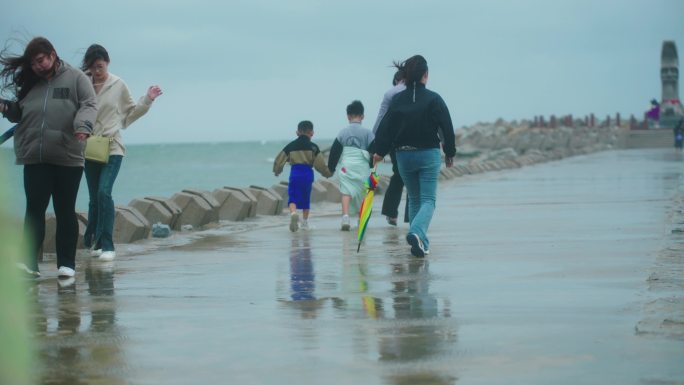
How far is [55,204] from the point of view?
9.95 m

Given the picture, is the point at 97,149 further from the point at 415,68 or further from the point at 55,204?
the point at 415,68

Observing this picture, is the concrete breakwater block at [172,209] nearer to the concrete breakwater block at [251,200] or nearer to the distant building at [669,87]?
the concrete breakwater block at [251,200]

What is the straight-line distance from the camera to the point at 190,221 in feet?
52.6

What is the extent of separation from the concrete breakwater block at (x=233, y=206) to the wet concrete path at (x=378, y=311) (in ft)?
11.9

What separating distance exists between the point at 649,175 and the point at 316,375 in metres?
24.7

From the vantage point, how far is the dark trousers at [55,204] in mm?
9680

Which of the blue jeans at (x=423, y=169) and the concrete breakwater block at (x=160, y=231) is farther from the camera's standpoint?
the concrete breakwater block at (x=160, y=231)

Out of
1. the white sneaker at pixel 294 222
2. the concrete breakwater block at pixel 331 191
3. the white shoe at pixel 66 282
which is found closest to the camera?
the white shoe at pixel 66 282

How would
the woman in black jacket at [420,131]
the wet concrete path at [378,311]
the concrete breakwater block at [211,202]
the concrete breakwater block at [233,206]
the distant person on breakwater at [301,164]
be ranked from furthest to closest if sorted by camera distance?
the concrete breakwater block at [233,206] < the concrete breakwater block at [211,202] < the distant person on breakwater at [301,164] < the woman in black jacket at [420,131] < the wet concrete path at [378,311]

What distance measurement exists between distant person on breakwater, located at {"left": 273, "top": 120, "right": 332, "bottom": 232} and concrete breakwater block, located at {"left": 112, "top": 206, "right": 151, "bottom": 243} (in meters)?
2.54

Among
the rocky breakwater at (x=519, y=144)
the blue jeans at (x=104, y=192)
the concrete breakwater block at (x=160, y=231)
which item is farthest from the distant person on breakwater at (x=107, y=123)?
the rocky breakwater at (x=519, y=144)

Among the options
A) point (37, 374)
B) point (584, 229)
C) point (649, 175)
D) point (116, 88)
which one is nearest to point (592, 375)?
point (37, 374)

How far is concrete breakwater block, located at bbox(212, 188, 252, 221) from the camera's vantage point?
17.4 meters

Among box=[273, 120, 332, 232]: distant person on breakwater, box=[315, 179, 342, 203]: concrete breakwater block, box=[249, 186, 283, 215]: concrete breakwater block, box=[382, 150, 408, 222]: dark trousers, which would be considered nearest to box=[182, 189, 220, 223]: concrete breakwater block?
box=[273, 120, 332, 232]: distant person on breakwater
